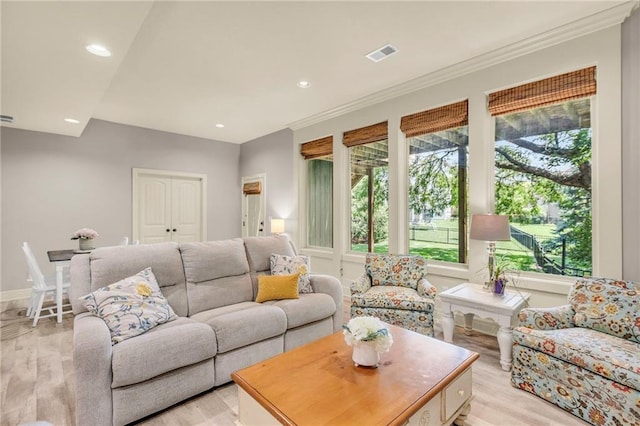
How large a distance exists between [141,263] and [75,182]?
371 centimetres

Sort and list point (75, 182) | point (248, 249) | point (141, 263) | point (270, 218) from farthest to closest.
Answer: point (270, 218) → point (75, 182) → point (248, 249) → point (141, 263)

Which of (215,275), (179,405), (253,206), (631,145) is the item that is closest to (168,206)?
(253,206)

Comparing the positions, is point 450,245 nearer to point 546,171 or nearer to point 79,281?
point 546,171

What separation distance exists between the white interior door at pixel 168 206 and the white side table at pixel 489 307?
16.7 feet

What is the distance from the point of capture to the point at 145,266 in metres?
2.40

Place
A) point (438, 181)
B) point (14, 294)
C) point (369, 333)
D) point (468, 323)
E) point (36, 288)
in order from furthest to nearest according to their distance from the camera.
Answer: point (14, 294) → point (438, 181) → point (36, 288) → point (468, 323) → point (369, 333)

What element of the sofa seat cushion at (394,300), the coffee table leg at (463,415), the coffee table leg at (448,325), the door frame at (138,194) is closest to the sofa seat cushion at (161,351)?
the sofa seat cushion at (394,300)

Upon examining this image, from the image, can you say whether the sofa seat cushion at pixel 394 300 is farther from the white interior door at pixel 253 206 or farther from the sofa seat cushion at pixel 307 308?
the white interior door at pixel 253 206

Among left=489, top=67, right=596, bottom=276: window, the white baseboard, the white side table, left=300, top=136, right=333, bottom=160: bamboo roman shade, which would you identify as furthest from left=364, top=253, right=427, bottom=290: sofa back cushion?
the white baseboard

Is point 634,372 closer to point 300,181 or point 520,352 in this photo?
point 520,352

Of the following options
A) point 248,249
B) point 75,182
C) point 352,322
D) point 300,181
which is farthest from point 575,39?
point 75,182

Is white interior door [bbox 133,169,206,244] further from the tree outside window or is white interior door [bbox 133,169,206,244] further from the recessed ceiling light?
the tree outside window

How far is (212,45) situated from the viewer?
2.83 metres

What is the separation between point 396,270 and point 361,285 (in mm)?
452
